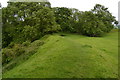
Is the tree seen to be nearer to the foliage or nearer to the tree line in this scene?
the tree line

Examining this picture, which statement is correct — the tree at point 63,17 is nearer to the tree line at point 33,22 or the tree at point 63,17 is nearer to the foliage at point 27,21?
the tree line at point 33,22

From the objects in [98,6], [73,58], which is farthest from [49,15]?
[98,6]

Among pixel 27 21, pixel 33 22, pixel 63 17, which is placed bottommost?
pixel 33 22

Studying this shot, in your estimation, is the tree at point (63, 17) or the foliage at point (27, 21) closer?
the foliage at point (27, 21)

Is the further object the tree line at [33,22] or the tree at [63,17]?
the tree at [63,17]

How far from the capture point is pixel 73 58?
545 inches

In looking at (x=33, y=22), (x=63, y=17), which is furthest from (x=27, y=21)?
(x=63, y=17)

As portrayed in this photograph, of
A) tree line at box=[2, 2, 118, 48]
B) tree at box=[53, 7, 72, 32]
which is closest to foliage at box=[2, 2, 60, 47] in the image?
tree line at box=[2, 2, 118, 48]

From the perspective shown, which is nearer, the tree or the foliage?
→ the foliage

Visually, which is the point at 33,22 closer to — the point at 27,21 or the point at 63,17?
the point at 27,21

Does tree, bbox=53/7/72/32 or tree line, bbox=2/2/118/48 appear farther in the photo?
tree, bbox=53/7/72/32

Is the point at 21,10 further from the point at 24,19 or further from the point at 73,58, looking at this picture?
the point at 73,58

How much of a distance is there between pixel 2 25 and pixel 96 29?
2728 centimetres

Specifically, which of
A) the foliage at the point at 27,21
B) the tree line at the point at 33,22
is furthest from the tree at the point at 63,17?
the foliage at the point at 27,21
